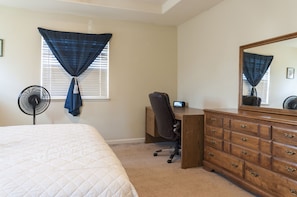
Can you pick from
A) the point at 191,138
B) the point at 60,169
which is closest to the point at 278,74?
the point at 191,138

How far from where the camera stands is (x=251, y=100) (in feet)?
9.34

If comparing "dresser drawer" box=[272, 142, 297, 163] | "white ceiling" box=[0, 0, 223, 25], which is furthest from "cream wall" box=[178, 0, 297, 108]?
"dresser drawer" box=[272, 142, 297, 163]

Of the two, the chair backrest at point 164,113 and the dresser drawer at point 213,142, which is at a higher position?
the chair backrest at point 164,113

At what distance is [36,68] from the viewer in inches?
154

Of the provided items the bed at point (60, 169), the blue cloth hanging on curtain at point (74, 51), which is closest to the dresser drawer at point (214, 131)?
the bed at point (60, 169)

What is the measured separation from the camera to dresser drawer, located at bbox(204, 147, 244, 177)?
2.47m

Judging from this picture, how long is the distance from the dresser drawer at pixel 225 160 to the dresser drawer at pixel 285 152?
449mm

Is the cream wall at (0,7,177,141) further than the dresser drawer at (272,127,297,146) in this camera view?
Yes

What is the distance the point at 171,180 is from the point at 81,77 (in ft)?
7.92

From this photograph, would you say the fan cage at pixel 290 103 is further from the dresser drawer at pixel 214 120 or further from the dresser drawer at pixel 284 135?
the dresser drawer at pixel 214 120

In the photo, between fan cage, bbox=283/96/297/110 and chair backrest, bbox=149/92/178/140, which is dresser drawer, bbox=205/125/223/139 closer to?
chair backrest, bbox=149/92/178/140

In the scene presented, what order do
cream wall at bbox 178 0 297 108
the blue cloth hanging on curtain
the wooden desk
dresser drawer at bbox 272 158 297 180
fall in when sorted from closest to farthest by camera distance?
dresser drawer at bbox 272 158 297 180, cream wall at bbox 178 0 297 108, the wooden desk, the blue cloth hanging on curtain

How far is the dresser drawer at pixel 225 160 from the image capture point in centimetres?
247

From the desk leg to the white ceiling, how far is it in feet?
5.60
